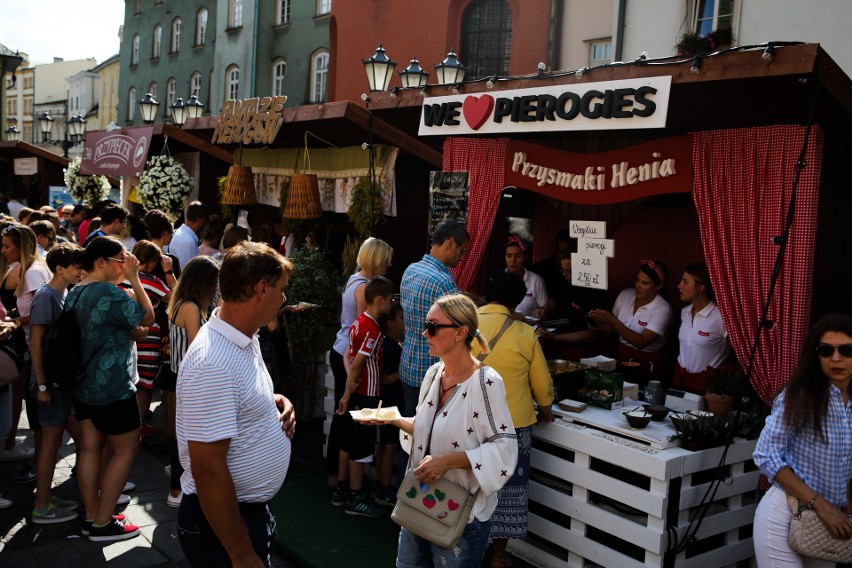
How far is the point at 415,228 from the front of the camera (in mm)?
9336

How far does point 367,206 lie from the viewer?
802 centimetres

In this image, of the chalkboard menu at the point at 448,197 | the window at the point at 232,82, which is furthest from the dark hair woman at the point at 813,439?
the window at the point at 232,82

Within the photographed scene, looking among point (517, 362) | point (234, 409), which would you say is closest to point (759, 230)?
point (517, 362)

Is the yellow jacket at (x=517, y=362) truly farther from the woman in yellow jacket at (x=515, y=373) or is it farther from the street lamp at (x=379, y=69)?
the street lamp at (x=379, y=69)

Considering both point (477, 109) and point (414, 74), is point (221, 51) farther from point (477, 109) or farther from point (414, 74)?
point (477, 109)

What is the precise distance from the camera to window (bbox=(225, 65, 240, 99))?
2820cm

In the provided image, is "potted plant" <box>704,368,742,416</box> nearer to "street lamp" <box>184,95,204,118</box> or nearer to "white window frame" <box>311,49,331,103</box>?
"street lamp" <box>184,95,204,118</box>

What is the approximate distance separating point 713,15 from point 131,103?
32018 millimetres

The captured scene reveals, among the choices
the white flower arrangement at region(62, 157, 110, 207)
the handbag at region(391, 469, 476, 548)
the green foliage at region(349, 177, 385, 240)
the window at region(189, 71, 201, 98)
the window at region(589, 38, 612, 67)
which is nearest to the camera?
the handbag at region(391, 469, 476, 548)

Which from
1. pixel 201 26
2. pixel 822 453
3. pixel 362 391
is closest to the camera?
pixel 822 453

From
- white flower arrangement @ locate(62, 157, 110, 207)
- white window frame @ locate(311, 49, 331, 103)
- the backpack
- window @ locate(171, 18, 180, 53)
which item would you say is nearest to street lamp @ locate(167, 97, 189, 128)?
white flower arrangement @ locate(62, 157, 110, 207)

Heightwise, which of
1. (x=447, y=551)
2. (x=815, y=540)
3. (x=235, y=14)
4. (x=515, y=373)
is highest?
(x=235, y=14)

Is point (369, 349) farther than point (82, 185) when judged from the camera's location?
No

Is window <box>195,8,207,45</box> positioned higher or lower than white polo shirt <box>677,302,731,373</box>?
higher
